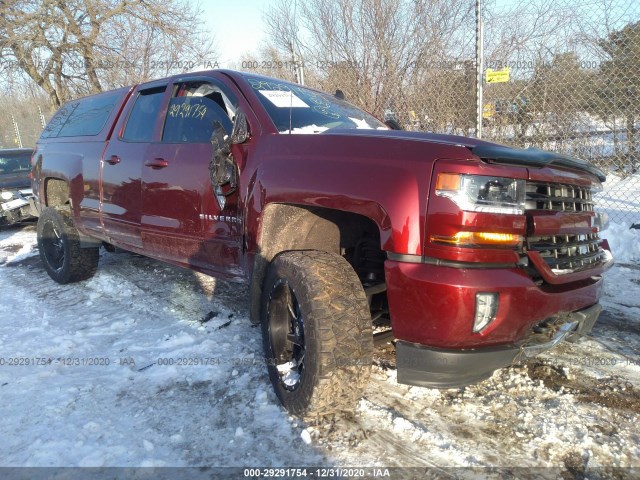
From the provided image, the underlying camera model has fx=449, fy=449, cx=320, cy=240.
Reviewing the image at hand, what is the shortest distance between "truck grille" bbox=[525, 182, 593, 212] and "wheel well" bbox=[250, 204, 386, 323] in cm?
89

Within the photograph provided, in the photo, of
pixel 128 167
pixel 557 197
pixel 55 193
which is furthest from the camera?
pixel 55 193

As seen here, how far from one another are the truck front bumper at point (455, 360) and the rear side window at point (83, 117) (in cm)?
380

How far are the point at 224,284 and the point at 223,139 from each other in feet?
7.42

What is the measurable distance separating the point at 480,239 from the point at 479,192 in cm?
20

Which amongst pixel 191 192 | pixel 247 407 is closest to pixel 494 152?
pixel 247 407

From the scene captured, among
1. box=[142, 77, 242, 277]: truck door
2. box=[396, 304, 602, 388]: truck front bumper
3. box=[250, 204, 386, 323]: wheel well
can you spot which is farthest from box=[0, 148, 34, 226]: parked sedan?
box=[396, 304, 602, 388]: truck front bumper

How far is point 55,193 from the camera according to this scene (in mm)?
5234

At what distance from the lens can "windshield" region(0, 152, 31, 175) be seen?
937 cm

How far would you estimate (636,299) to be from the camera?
12.9 feet

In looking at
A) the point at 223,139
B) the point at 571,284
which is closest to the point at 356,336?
the point at 571,284

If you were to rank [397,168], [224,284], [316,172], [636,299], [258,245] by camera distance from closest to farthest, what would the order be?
1. [397,168]
2. [316,172]
3. [258,245]
4. [636,299]
5. [224,284]

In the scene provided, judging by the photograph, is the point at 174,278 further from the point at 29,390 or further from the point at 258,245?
the point at 258,245

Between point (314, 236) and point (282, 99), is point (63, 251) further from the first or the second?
point (314, 236)

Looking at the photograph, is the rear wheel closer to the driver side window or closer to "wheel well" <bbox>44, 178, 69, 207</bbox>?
"wheel well" <bbox>44, 178, 69, 207</bbox>
